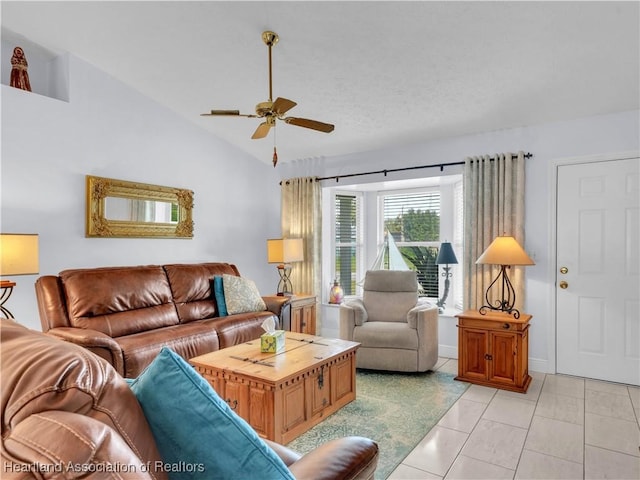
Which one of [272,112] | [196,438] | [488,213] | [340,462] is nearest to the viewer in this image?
[196,438]

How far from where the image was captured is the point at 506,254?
342 centimetres

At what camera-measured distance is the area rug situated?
2.41m

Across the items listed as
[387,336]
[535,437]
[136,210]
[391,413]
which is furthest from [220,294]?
[535,437]

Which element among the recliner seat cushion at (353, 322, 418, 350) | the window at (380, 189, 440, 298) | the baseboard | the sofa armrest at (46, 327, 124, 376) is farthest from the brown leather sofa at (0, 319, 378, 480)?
the window at (380, 189, 440, 298)

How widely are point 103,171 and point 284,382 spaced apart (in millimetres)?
2946

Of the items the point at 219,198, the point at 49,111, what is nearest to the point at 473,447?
the point at 219,198

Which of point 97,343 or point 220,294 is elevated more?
point 220,294

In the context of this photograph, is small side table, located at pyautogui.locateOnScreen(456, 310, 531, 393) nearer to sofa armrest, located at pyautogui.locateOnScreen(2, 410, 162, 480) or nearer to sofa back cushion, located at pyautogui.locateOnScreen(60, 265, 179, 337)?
sofa back cushion, located at pyautogui.locateOnScreen(60, 265, 179, 337)

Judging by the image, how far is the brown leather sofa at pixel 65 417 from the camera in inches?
22.4

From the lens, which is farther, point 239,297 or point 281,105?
point 239,297

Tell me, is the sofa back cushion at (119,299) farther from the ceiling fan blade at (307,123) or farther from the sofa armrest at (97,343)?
the ceiling fan blade at (307,123)

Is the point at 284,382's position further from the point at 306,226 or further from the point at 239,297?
the point at 306,226

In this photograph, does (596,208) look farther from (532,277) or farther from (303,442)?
(303,442)

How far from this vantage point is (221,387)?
8.36ft
